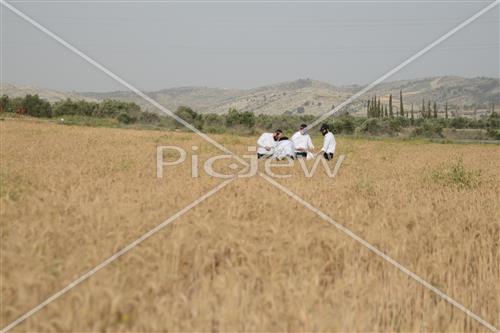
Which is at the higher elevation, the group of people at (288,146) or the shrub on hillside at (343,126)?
the shrub on hillside at (343,126)

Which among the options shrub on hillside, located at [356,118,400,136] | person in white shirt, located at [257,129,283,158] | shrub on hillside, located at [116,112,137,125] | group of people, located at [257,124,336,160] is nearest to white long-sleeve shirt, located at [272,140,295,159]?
group of people, located at [257,124,336,160]

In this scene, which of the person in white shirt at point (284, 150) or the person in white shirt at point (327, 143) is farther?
the person in white shirt at point (327, 143)

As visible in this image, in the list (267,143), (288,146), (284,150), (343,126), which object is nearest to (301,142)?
(288,146)

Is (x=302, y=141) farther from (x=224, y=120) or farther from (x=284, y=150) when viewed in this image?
(x=224, y=120)

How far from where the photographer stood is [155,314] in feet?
9.34

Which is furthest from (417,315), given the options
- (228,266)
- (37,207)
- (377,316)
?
(37,207)

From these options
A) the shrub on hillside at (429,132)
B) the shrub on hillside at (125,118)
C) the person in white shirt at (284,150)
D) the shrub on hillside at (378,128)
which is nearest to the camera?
the person in white shirt at (284,150)

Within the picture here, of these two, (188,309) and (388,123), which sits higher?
(388,123)

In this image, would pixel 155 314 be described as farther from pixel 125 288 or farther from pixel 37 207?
pixel 37 207

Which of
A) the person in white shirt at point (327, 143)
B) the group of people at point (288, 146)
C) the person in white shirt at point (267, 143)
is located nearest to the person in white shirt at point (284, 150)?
the group of people at point (288, 146)

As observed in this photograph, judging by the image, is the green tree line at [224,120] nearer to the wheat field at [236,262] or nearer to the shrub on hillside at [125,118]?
the shrub on hillside at [125,118]

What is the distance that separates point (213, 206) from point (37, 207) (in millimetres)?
1928

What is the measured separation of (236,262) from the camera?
380 cm

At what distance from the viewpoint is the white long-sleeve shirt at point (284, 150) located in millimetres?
14516
